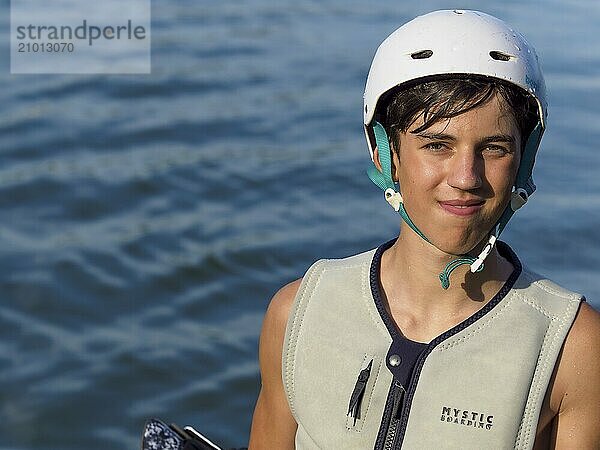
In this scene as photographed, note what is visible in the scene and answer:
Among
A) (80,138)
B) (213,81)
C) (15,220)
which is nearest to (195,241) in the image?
(15,220)

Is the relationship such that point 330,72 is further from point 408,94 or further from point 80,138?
point 408,94

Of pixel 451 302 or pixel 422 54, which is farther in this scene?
pixel 451 302

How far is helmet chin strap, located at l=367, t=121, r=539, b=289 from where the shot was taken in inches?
137

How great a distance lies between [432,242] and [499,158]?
0.31m

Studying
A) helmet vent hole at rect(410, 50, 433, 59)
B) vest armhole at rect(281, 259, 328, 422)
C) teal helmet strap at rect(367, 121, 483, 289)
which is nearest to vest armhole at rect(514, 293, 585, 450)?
teal helmet strap at rect(367, 121, 483, 289)

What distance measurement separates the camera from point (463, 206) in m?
3.40

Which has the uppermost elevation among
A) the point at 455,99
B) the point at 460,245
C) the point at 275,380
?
the point at 455,99

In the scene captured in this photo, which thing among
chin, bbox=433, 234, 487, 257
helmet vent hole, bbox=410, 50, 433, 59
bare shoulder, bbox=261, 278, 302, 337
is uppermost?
helmet vent hole, bbox=410, 50, 433, 59

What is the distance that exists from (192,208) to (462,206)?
5.36m

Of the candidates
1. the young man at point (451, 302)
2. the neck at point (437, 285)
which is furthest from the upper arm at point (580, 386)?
the neck at point (437, 285)

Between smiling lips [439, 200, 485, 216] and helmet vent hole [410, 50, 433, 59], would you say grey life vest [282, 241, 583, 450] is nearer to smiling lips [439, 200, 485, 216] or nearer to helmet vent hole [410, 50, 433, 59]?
smiling lips [439, 200, 485, 216]

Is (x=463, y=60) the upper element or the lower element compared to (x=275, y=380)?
upper

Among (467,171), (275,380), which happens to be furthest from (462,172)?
(275,380)

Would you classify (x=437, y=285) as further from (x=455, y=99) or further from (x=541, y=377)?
(x=455, y=99)
